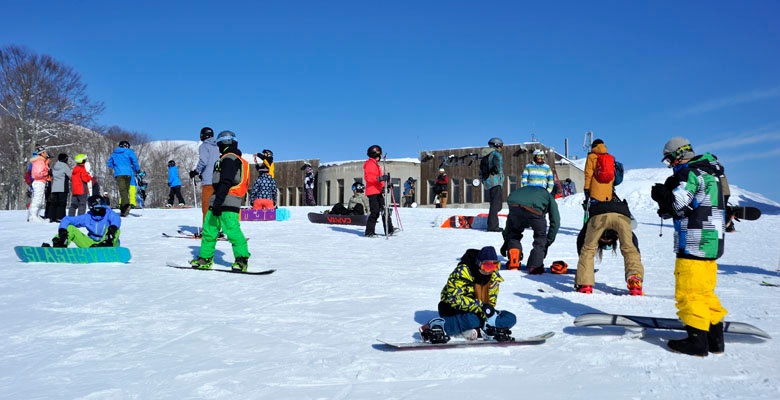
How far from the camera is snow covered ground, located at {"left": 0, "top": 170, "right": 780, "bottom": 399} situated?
3.00 m

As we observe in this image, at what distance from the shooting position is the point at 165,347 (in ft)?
12.5

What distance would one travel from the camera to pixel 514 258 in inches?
289

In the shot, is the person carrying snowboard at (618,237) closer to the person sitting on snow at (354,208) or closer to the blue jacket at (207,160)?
the blue jacket at (207,160)

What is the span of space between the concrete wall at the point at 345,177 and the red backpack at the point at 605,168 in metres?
28.6

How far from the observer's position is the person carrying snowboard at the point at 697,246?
3611 mm

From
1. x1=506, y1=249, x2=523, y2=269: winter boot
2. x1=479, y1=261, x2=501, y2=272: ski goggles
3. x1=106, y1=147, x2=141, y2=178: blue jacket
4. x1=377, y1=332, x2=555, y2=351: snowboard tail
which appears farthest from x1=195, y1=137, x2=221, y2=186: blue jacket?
x1=106, y1=147, x2=141, y2=178: blue jacket

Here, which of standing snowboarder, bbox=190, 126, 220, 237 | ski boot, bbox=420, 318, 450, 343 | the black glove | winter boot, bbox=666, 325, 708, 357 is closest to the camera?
winter boot, bbox=666, 325, 708, 357

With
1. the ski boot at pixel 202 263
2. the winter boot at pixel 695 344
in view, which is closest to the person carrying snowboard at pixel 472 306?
the winter boot at pixel 695 344

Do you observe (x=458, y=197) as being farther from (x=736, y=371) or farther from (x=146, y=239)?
(x=736, y=371)


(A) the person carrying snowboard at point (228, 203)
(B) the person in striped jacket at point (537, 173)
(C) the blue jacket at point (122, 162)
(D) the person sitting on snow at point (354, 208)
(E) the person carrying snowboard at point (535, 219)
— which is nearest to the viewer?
(A) the person carrying snowboard at point (228, 203)

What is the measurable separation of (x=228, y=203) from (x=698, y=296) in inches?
204

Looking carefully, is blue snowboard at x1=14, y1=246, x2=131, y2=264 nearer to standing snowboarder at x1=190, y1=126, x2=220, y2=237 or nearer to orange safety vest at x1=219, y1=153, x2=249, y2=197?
standing snowboarder at x1=190, y1=126, x2=220, y2=237

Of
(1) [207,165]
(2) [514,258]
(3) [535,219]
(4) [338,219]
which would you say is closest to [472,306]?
(3) [535,219]

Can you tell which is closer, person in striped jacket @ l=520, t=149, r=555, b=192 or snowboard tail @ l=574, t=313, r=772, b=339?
snowboard tail @ l=574, t=313, r=772, b=339
